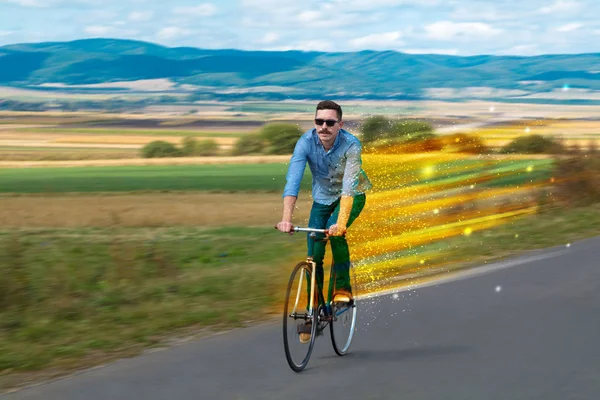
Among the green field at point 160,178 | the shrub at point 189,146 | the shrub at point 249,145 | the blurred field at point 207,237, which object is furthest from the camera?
the shrub at point 189,146

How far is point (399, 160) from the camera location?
21312mm

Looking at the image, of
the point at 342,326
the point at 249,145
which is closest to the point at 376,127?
the point at 342,326

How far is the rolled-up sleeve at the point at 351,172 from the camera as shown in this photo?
6945 mm

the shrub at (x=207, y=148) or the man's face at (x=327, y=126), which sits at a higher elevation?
the man's face at (x=327, y=126)

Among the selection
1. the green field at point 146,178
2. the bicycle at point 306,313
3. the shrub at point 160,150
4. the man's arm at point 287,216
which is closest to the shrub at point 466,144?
the green field at point 146,178

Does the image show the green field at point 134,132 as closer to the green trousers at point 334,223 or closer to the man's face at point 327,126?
the green trousers at point 334,223

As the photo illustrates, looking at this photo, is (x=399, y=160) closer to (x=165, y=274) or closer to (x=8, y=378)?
(x=165, y=274)

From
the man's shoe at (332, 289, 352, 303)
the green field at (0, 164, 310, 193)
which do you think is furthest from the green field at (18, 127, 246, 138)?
the man's shoe at (332, 289, 352, 303)

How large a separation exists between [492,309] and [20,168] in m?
43.6

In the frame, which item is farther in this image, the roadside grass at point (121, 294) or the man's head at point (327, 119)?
the roadside grass at point (121, 294)

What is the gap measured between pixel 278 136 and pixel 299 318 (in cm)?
4998

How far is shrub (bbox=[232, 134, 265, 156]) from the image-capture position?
2212 inches

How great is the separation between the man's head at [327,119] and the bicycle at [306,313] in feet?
2.17

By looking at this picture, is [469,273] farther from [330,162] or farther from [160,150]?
[160,150]
